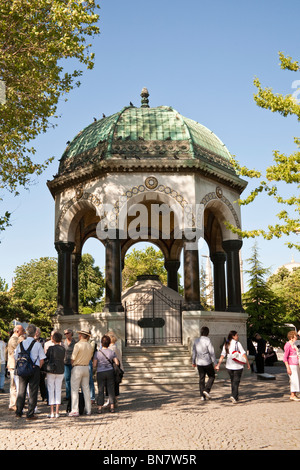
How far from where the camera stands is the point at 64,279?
691 inches

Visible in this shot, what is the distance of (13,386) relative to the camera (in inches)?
389

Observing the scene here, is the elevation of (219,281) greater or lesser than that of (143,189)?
lesser

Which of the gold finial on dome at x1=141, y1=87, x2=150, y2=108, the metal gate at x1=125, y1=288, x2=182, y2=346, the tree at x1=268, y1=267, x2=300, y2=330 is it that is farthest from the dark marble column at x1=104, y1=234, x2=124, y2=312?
the tree at x1=268, y1=267, x2=300, y2=330

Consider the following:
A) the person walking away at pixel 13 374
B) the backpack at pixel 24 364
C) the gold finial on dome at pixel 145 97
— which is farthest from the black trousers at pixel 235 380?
the gold finial on dome at pixel 145 97

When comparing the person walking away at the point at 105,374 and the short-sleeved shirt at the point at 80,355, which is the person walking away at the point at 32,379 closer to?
the short-sleeved shirt at the point at 80,355

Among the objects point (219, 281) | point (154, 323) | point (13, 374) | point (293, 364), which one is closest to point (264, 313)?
point (219, 281)

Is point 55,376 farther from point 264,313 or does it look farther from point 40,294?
point 40,294

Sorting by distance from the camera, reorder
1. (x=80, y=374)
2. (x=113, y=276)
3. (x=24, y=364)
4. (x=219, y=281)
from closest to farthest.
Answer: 1. (x=24, y=364)
2. (x=80, y=374)
3. (x=113, y=276)
4. (x=219, y=281)

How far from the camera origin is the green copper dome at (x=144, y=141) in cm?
1638

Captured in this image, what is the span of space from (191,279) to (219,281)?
4.93 meters

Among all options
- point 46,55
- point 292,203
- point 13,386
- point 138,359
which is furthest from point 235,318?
point 46,55

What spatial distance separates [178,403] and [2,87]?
929cm

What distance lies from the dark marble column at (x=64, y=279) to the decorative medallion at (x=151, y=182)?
394cm

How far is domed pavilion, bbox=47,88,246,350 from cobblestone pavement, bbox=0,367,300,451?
5084 mm
